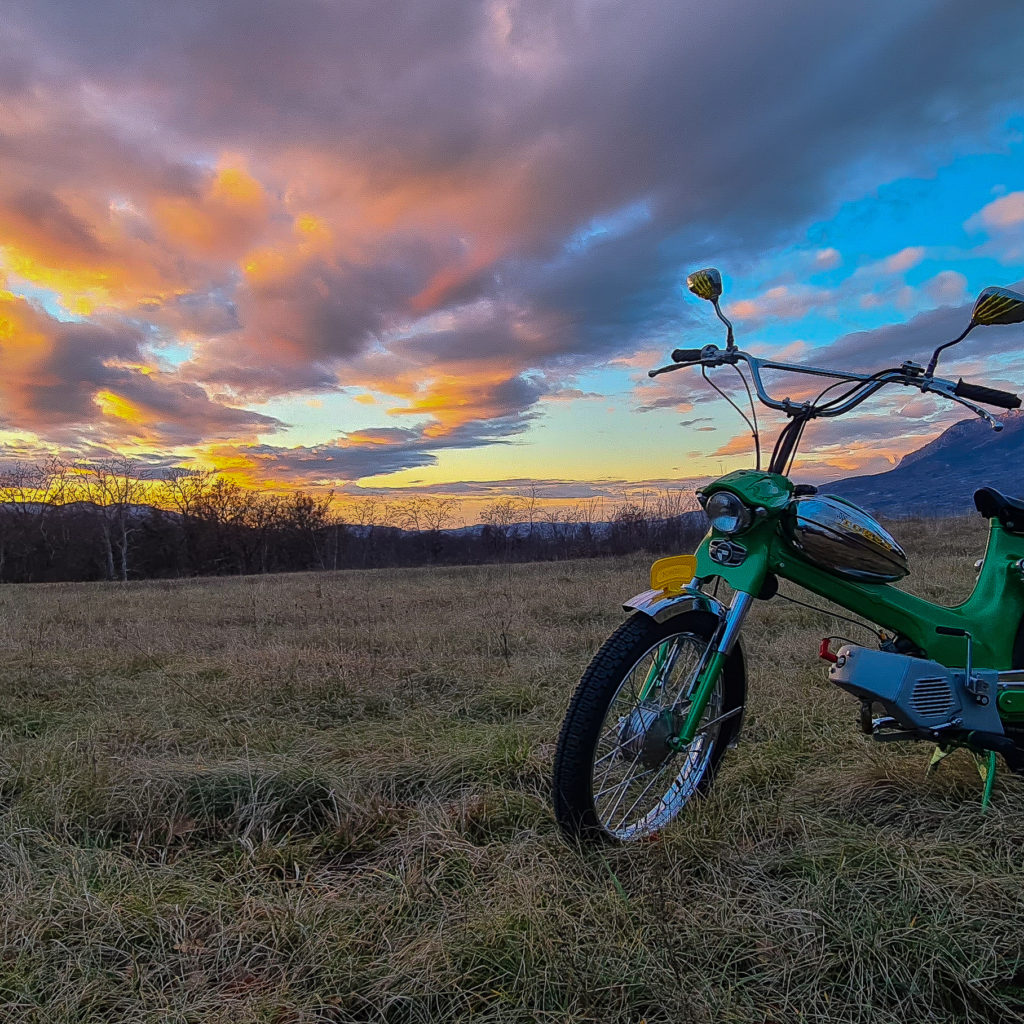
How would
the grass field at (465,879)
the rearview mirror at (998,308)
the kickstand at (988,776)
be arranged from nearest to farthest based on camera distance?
the grass field at (465,879), the rearview mirror at (998,308), the kickstand at (988,776)

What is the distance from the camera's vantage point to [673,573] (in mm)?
2318

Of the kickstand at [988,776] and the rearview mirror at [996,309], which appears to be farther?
the kickstand at [988,776]

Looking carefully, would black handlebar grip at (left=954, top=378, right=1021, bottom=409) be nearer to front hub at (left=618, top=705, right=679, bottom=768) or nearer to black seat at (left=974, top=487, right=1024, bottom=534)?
black seat at (left=974, top=487, right=1024, bottom=534)

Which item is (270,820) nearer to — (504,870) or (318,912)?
(318,912)

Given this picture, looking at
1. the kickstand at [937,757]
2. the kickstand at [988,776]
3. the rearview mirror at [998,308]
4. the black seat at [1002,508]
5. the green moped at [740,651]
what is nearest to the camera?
the rearview mirror at [998,308]

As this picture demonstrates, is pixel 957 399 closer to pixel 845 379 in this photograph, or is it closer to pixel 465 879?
pixel 845 379

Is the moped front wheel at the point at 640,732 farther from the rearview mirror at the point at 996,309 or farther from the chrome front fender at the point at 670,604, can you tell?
the rearview mirror at the point at 996,309

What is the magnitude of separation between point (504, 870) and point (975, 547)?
16903 mm

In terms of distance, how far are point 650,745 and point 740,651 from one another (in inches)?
20.7

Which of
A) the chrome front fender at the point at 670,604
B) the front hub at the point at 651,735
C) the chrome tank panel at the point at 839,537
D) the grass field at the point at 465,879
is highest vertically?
the chrome tank panel at the point at 839,537

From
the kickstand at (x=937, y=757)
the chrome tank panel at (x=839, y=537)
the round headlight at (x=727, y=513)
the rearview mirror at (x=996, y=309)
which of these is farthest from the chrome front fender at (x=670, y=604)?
the rearview mirror at (x=996, y=309)

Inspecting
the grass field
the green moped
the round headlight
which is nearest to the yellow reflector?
the green moped

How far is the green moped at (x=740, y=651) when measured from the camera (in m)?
2.13

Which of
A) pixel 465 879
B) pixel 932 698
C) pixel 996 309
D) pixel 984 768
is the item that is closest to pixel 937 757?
pixel 984 768
